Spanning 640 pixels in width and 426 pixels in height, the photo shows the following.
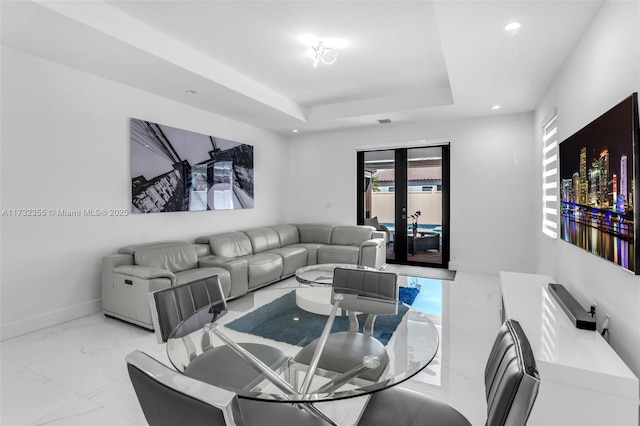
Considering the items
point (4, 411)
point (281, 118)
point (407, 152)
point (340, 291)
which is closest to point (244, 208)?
point (281, 118)

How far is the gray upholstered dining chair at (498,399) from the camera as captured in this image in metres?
0.93

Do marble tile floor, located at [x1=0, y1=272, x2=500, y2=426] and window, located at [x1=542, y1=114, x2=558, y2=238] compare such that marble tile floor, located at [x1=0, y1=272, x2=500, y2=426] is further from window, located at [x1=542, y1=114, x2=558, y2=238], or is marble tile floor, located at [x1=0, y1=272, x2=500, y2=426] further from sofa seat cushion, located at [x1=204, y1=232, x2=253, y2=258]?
sofa seat cushion, located at [x1=204, y1=232, x2=253, y2=258]

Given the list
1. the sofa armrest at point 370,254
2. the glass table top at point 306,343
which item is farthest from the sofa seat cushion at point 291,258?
the glass table top at point 306,343

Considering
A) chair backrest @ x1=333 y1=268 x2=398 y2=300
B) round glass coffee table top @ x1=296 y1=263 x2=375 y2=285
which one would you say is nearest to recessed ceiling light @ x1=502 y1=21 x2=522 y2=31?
chair backrest @ x1=333 y1=268 x2=398 y2=300

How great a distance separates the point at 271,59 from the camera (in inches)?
149

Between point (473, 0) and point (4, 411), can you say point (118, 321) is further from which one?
point (473, 0)

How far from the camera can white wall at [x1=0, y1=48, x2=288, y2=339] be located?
3047 mm

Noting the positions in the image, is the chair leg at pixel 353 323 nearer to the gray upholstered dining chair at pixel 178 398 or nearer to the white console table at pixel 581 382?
the white console table at pixel 581 382

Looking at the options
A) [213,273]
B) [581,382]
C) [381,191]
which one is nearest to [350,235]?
[381,191]

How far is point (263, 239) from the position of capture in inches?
215

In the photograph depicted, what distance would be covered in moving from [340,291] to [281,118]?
378 cm

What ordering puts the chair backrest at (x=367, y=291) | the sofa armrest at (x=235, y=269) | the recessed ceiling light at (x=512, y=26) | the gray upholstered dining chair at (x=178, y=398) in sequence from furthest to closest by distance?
the sofa armrest at (x=235, y=269)
the recessed ceiling light at (x=512, y=26)
the chair backrest at (x=367, y=291)
the gray upholstered dining chair at (x=178, y=398)

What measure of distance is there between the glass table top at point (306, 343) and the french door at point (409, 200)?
4.08 meters

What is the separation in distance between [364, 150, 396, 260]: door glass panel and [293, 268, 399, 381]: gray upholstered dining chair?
13.4 ft
